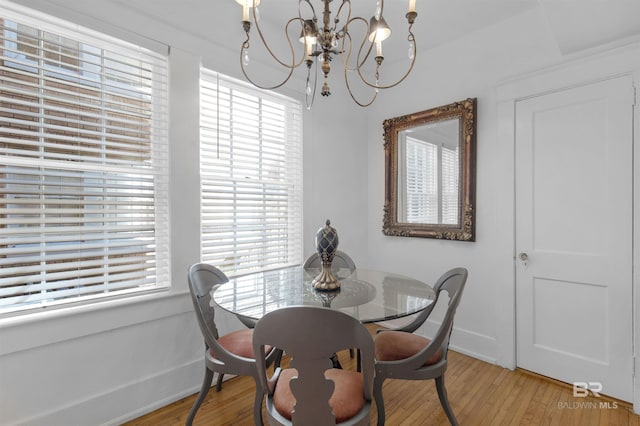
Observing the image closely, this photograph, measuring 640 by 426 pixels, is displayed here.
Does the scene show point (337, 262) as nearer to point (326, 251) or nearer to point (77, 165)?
point (326, 251)

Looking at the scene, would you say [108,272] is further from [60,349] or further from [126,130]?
[126,130]

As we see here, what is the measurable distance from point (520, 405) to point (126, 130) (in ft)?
10.4

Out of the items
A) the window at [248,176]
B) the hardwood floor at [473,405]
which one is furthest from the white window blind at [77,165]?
the hardwood floor at [473,405]

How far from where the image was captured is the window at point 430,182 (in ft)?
9.57

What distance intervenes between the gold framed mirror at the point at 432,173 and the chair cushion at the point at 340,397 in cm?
191

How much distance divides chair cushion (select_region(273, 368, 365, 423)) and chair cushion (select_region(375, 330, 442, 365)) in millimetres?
313

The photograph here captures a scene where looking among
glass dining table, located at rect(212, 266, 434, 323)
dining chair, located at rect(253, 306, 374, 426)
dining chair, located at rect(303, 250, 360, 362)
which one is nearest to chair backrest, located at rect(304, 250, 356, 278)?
dining chair, located at rect(303, 250, 360, 362)

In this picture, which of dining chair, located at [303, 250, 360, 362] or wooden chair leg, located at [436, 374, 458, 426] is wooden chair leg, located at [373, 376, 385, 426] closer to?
wooden chair leg, located at [436, 374, 458, 426]

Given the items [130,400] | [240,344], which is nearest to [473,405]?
[240,344]

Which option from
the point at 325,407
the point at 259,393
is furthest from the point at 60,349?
the point at 325,407

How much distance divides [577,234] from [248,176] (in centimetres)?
259

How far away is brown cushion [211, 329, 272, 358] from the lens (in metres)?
1.71

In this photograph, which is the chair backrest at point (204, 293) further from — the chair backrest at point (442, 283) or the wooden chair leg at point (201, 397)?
the chair backrest at point (442, 283)

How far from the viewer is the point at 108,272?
73.7 inches
